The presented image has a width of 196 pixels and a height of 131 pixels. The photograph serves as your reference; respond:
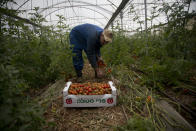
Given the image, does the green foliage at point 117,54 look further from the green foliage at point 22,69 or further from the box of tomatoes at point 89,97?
the box of tomatoes at point 89,97

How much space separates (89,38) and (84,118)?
5.52ft

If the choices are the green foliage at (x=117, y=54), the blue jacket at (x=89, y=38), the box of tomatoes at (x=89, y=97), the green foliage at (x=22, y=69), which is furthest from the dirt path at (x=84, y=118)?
the green foliage at (x=117, y=54)

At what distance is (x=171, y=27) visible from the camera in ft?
7.33

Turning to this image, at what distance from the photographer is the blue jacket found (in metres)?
2.67

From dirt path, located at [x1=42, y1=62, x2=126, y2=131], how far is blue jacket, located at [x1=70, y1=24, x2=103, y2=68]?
128cm

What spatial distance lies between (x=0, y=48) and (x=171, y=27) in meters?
2.61

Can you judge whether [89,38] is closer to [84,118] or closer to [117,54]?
[117,54]

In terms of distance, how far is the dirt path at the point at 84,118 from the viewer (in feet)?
4.97

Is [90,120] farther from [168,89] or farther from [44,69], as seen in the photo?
[168,89]

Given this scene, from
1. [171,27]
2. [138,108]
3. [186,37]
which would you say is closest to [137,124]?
[138,108]

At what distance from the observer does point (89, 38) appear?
8.71ft

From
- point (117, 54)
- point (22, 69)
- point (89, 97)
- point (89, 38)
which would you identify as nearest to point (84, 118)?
point (89, 97)

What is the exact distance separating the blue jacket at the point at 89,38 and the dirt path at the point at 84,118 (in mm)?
1281

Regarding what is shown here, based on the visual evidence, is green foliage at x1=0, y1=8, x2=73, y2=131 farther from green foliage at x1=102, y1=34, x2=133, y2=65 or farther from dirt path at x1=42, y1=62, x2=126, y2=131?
green foliage at x1=102, y1=34, x2=133, y2=65
